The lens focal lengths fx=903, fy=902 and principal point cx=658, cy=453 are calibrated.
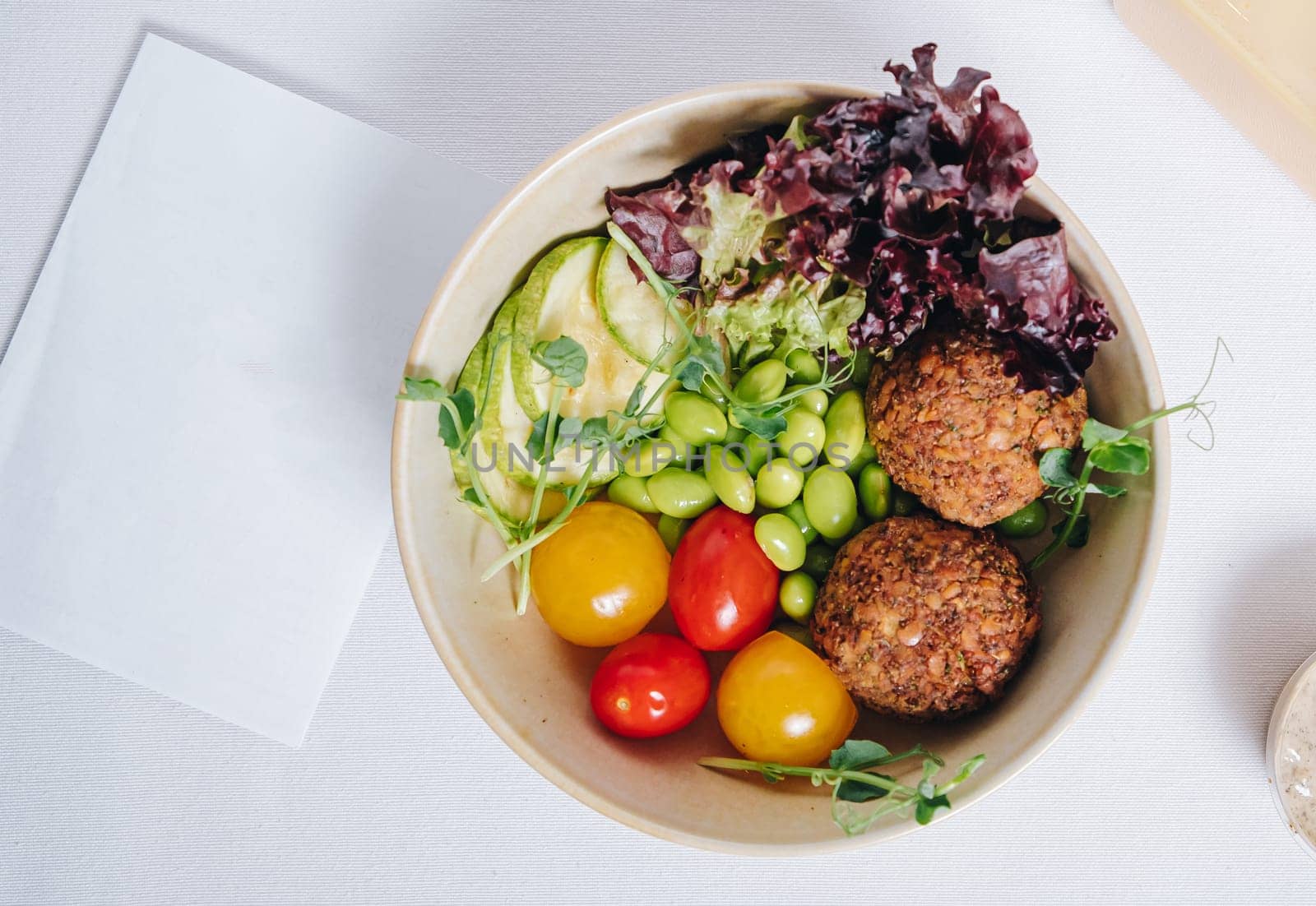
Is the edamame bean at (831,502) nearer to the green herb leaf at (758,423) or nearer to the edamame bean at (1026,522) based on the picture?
the green herb leaf at (758,423)

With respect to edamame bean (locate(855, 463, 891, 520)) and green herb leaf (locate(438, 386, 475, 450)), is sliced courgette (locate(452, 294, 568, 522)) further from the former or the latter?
edamame bean (locate(855, 463, 891, 520))

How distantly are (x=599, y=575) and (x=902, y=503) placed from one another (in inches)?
20.2

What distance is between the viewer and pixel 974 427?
1.27 m

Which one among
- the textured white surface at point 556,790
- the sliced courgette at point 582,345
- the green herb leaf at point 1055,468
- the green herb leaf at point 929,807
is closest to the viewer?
the green herb leaf at point 929,807

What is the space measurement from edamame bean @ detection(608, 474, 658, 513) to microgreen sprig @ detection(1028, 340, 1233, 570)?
619 millimetres

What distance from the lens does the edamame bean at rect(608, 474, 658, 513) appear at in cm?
153

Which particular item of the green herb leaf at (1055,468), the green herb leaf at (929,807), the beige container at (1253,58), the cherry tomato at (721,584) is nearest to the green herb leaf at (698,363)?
the cherry tomato at (721,584)

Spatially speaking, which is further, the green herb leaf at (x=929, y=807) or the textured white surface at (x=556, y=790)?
the textured white surface at (x=556, y=790)

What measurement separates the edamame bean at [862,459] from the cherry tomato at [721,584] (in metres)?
0.20

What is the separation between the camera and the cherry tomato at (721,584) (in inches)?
56.4

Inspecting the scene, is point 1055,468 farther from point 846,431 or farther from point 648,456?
point 648,456

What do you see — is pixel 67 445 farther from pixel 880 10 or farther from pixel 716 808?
pixel 880 10

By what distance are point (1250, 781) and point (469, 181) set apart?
1.79 m

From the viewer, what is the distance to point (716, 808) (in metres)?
1.35
